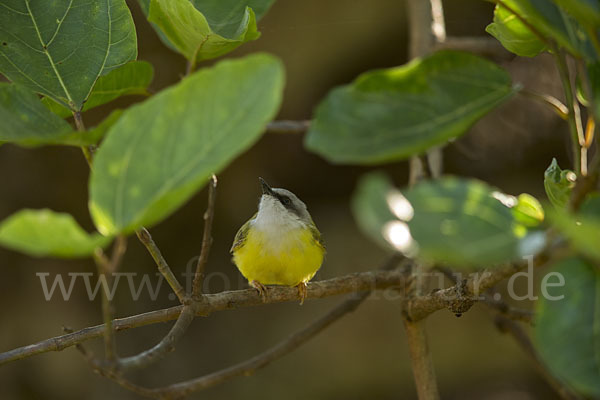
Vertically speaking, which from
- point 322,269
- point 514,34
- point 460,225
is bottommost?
point 322,269

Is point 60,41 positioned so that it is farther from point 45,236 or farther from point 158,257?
point 45,236

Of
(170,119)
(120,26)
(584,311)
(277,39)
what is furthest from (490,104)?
(277,39)

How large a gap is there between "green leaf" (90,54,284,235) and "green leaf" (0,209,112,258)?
0.04 metres

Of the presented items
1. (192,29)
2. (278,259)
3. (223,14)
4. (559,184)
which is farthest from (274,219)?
(559,184)

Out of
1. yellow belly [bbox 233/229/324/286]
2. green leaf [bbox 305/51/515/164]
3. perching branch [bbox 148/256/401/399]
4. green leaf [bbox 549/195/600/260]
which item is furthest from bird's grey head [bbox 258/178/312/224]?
green leaf [bbox 549/195/600/260]

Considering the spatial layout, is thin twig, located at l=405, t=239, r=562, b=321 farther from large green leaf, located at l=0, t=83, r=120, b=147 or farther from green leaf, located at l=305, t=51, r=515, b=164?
large green leaf, located at l=0, t=83, r=120, b=147

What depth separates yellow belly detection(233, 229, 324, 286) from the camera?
87.4 inches

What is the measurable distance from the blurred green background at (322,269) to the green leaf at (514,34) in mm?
2264

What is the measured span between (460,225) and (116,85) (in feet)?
2.56

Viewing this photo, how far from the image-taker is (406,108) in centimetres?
76

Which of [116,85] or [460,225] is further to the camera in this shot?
[116,85]

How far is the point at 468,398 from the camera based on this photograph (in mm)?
3404

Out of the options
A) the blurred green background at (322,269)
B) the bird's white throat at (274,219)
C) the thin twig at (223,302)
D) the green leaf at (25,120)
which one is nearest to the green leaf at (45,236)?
the green leaf at (25,120)

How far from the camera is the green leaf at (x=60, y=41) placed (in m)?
1.04
